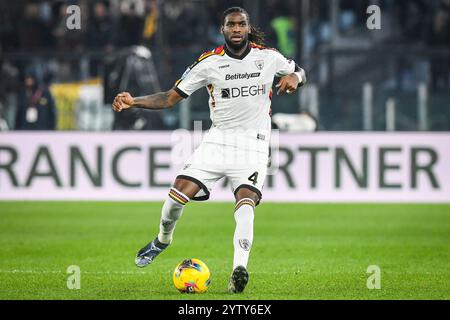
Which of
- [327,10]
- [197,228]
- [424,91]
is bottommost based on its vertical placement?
[197,228]

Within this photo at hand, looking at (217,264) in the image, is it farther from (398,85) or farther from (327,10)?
(327,10)

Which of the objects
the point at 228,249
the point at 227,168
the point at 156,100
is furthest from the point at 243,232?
the point at 228,249

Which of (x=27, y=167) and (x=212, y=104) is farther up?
(x=212, y=104)

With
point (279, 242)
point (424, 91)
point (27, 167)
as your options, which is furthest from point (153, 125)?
point (279, 242)

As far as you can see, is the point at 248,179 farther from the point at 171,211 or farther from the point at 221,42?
the point at 221,42

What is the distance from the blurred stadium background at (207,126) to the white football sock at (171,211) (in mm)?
452

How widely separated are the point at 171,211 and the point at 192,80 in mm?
1204

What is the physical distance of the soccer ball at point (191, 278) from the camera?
943 centimetres

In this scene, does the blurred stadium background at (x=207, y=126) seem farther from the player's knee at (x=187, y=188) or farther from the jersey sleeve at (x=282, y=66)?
the jersey sleeve at (x=282, y=66)

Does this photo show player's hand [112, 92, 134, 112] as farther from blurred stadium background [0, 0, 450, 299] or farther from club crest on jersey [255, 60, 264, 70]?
blurred stadium background [0, 0, 450, 299]

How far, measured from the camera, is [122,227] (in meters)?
15.9

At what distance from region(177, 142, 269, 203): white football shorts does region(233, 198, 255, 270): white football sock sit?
0.24 meters

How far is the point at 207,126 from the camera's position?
67.5ft
